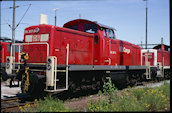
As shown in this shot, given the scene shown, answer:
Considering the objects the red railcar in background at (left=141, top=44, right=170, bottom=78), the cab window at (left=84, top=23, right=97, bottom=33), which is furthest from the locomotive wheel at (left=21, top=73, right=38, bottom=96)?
the red railcar in background at (left=141, top=44, right=170, bottom=78)

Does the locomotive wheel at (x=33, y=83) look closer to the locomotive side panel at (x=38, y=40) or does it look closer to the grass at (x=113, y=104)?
the grass at (x=113, y=104)

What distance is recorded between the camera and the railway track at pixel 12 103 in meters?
6.41

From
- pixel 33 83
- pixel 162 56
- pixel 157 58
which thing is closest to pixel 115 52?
pixel 33 83

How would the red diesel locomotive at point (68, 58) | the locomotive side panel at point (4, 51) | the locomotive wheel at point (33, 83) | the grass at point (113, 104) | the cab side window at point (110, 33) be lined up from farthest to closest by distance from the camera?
the locomotive side panel at point (4, 51) < the cab side window at point (110, 33) < the red diesel locomotive at point (68, 58) < the locomotive wheel at point (33, 83) < the grass at point (113, 104)

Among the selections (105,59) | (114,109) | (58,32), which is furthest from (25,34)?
(114,109)

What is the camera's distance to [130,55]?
12.9m

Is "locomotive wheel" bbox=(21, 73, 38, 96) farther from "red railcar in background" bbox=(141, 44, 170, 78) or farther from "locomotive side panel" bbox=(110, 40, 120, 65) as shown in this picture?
"red railcar in background" bbox=(141, 44, 170, 78)

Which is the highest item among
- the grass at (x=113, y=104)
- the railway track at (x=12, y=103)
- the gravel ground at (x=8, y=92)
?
the grass at (x=113, y=104)

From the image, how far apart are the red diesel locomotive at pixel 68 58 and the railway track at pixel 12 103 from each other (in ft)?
1.58

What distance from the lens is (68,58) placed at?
27.9ft

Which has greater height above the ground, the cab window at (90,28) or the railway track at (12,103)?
the cab window at (90,28)

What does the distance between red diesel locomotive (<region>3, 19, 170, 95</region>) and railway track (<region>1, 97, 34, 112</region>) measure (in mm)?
482

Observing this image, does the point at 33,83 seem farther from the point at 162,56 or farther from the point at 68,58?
the point at 162,56

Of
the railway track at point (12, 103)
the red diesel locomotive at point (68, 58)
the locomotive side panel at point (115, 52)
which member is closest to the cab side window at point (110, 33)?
the red diesel locomotive at point (68, 58)
